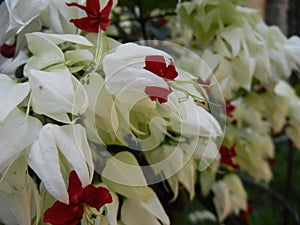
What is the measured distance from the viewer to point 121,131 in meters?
0.27

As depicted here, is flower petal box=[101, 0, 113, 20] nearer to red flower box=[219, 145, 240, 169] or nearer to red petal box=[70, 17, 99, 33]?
red petal box=[70, 17, 99, 33]

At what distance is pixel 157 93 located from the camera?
242 mm

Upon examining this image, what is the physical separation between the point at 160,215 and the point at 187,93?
8 centimetres

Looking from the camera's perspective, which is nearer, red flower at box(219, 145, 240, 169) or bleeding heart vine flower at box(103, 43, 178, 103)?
bleeding heart vine flower at box(103, 43, 178, 103)

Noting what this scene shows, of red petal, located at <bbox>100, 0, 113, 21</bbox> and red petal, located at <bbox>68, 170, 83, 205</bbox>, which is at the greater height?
red petal, located at <bbox>100, 0, 113, 21</bbox>

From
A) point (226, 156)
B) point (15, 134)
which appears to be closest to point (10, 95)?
point (15, 134)

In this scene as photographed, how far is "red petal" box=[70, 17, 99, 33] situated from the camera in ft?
0.94

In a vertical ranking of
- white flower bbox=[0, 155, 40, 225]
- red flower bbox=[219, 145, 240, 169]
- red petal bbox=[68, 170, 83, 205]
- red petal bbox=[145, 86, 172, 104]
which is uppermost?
red petal bbox=[145, 86, 172, 104]

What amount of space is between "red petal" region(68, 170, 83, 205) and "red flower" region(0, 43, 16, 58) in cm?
13

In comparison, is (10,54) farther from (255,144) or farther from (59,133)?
(255,144)

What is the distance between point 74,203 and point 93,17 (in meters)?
0.10

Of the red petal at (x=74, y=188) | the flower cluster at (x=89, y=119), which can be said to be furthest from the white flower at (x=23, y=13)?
the red petal at (x=74, y=188)

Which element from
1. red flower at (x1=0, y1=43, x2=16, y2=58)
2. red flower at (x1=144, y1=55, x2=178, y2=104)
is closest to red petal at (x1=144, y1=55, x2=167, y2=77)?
red flower at (x1=144, y1=55, x2=178, y2=104)

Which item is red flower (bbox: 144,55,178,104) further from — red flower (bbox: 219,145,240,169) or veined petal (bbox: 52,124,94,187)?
red flower (bbox: 219,145,240,169)
